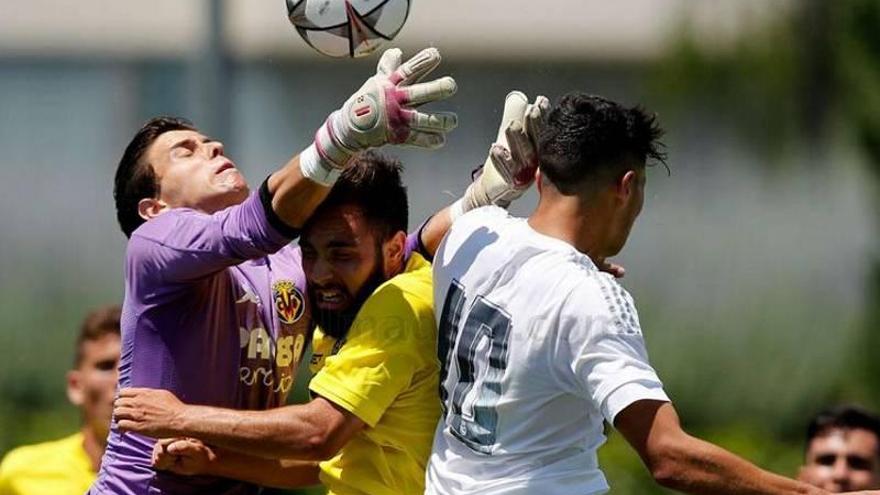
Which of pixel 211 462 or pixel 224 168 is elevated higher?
pixel 224 168

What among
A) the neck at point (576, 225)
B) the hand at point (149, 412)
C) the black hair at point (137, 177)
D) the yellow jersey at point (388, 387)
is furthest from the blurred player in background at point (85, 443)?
the neck at point (576, 225)

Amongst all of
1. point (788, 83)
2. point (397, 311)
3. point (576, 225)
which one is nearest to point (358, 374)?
point (397, 311)

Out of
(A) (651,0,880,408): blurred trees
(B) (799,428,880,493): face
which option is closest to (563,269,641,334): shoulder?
(B) (799,428,880,493): face

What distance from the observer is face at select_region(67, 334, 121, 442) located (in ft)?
25.1

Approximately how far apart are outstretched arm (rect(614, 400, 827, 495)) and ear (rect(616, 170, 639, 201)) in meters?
0.60

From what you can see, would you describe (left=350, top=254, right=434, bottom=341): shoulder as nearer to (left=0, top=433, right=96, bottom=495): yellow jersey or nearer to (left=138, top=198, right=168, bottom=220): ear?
(left=138, top=198, right=168, bottom=220): ear

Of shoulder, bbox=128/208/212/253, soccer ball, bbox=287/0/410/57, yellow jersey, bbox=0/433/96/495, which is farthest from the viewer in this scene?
yellow jersey, bbox=0/433/96/495

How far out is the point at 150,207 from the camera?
5664 millimetres

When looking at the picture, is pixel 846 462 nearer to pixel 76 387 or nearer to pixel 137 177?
pixel 76 387

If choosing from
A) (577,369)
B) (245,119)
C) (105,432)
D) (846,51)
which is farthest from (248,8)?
(577,369)

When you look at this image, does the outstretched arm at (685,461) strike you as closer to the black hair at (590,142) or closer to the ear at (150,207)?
the black hair at (590,142)

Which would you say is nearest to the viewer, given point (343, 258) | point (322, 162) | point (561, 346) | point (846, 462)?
point (561, 346)

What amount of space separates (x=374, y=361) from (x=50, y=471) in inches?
115

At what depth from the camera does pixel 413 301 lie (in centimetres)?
535
